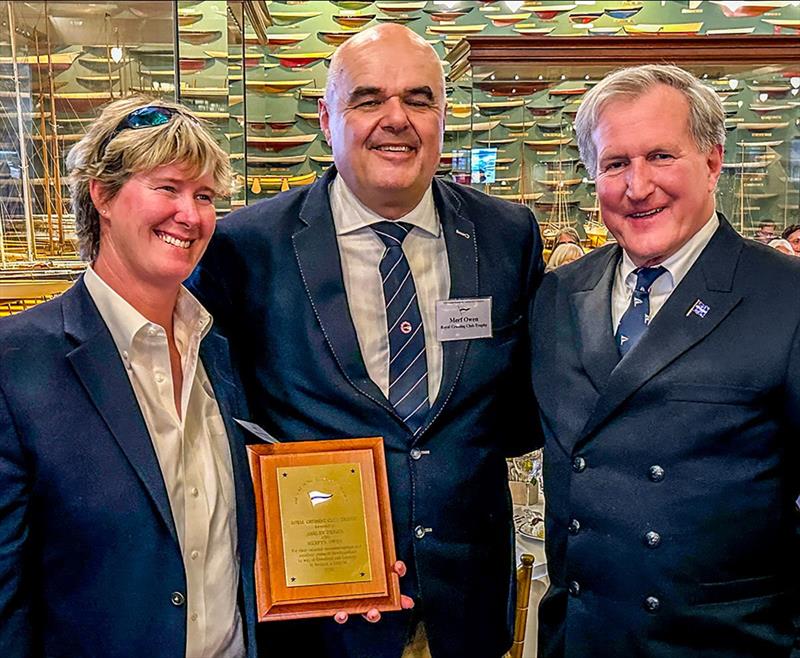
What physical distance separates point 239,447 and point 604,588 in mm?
761

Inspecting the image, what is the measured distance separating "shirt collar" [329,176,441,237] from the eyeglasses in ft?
1.83

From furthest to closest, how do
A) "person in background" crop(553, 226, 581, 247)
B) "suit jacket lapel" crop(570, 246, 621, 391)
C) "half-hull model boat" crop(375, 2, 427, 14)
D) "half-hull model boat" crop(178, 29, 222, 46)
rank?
1. "half-hull model boat" crop(375, 2, 427, 14)
2. "person in background" crop(553, 226, 581, 247)
3. "half-hull model boat" crop(178, 29, 222, 46)
4. "suit jacket lapel" crop(570, 246, 621, 391)

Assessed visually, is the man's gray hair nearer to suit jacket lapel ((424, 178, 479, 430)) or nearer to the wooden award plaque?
suit jacket lapel ((424, 178, 479, 430))

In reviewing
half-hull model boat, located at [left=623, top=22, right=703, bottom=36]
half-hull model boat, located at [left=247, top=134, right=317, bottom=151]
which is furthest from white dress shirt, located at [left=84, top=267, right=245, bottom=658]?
half-hull model boat, located at [left=623, top=22, right=703, bottom=36]

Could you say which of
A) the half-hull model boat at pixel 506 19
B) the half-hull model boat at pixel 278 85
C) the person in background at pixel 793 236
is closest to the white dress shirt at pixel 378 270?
the person in background at pixel 793 236

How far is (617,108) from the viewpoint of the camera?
164 cm

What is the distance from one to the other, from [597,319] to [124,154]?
964mm

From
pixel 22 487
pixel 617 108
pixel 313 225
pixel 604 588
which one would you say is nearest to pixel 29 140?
pixel 313 225

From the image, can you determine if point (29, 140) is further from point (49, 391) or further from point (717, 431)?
point (717, 431)

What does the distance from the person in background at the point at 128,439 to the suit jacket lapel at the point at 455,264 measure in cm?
50

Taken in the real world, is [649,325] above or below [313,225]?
below

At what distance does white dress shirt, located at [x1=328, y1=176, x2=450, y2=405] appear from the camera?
1889mm

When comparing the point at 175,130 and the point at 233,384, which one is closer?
the point at 175,130

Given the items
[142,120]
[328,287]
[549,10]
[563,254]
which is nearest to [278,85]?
[549,10]
